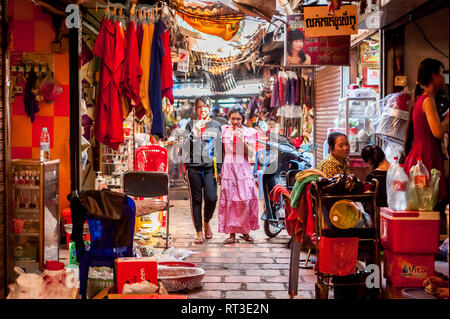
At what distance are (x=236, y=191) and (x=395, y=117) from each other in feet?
8.35

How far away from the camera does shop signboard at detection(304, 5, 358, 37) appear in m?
5.94

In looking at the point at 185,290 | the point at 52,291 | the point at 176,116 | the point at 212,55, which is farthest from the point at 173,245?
the point at 176,116

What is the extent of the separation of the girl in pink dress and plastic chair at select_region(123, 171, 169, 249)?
3.30 feet

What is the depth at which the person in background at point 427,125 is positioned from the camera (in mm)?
4473

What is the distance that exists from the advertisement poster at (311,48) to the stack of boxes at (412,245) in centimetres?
430

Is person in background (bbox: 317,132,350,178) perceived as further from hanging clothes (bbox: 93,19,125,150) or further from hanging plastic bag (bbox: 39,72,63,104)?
hanging plastic bag (bbox: 39,72,63,104)

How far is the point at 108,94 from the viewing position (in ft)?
17.2

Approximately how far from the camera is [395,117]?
6.26m

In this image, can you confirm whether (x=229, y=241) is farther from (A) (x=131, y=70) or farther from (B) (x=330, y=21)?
(B) (x=330, y=21)

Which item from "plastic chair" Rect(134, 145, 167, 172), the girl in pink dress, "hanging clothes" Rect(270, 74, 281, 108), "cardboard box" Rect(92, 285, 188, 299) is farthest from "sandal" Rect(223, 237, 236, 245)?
"hanging clothes" Rect(270, 74, 281, 108)

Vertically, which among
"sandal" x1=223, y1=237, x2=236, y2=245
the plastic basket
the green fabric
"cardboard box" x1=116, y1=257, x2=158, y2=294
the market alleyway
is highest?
the green fabric

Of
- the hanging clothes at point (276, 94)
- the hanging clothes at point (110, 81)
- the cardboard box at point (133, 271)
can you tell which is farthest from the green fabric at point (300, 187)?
the hanging clothes at point (276, 94)

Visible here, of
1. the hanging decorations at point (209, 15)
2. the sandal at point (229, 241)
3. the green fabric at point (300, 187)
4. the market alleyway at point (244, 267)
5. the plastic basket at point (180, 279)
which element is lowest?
the market alleyway at point (244, 267)

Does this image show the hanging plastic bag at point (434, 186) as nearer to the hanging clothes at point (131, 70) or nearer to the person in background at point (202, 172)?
the hanging clothes at point (131, 70)
